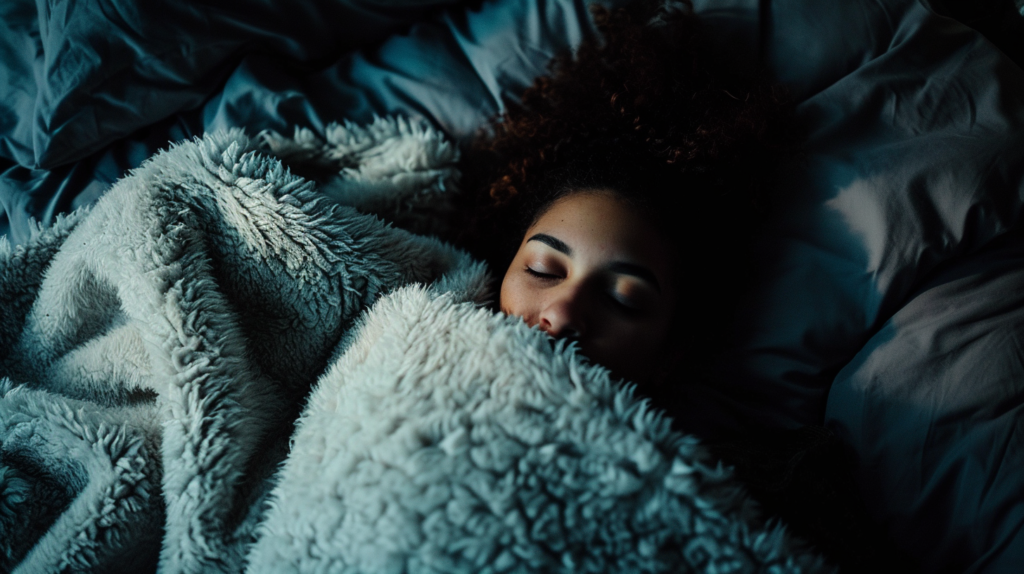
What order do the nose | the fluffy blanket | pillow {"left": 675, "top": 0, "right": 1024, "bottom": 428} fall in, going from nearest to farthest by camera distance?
1. the fluffy blanket
2. the nose
3. pillow {"left": 675, "top": 0, "right": 1024, "bottom": 428}

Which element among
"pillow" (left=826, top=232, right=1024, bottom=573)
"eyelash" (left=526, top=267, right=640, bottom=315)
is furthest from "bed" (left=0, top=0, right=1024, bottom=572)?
"eyelash" (left=526, top=267, right=640, bottom=315)

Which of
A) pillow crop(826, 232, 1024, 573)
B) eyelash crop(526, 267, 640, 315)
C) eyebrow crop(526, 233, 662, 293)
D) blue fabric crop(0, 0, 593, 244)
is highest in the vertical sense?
blue fabric crop(0, 0, 593, 244)

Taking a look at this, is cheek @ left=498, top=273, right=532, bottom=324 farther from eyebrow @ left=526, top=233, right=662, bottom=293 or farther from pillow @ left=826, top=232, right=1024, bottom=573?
pillow @ left=826, top=232, right=1024, bottom=573

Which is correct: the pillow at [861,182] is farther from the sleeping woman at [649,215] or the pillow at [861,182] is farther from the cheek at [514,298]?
the cheek at [514,298]

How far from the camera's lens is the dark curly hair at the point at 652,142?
0.94m

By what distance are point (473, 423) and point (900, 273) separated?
757mm

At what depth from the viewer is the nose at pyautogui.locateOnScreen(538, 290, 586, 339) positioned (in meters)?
0.76

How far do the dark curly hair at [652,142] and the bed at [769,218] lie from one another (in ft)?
0.20

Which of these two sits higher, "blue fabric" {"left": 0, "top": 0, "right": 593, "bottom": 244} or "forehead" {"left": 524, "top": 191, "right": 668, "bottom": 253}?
"blue fabric" {"left": 0, "top": 0, "right": 593, "bottom": 244}

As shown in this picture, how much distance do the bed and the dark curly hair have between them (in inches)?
2.4

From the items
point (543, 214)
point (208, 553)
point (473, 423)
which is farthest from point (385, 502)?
point (543, 214)

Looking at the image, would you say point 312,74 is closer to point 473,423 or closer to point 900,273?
point 473,423

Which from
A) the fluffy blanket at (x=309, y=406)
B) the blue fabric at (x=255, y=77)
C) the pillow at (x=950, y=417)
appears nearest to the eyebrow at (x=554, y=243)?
the fluffy blanket at (x=309, y=406)

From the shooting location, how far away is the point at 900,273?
91cm
